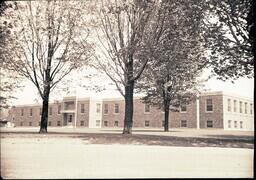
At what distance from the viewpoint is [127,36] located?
21.3 metres

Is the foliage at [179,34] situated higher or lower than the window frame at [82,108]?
higher

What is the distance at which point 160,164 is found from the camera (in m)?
9.98

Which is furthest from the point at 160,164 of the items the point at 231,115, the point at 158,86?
the point at 231,115

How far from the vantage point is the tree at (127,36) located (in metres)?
19.9

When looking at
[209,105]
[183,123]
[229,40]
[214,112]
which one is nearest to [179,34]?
[229,40]

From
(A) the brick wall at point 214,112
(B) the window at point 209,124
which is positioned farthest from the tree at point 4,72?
(B) the window at point 209,124

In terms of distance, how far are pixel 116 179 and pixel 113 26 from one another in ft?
48.9

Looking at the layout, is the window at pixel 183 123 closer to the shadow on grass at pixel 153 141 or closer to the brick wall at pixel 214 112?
the brick wall at pixel 214 112

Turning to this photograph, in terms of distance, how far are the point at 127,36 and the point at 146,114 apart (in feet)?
122

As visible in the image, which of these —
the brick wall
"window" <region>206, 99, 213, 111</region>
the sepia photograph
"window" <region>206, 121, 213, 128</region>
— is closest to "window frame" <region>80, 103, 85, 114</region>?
the brick wall

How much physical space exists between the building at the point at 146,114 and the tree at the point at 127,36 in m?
22.0

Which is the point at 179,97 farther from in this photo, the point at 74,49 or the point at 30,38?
the point at 30,38

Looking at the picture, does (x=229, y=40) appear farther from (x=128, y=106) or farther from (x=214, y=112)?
(x=214, y=112)

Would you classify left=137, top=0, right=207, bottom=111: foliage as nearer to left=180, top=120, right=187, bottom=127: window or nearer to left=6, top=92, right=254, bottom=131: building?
left=6, top=92, right=254, bottom=131: building
